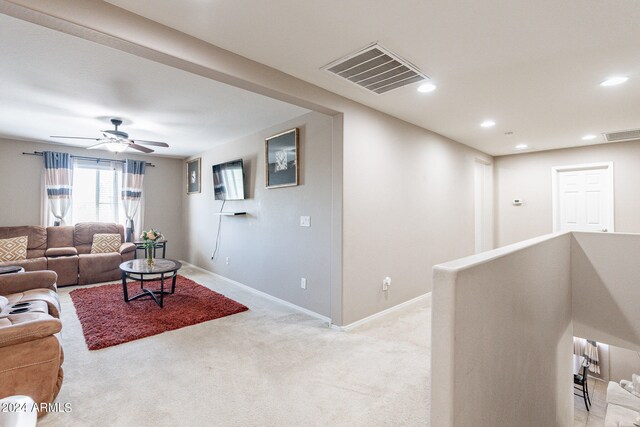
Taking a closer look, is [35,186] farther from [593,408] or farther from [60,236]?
[593,408]

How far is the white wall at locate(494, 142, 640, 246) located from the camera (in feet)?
15.7

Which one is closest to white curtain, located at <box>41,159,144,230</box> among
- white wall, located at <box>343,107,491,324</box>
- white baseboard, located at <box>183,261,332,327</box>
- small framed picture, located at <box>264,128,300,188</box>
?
white baseboard, located at <box>183,261,332,327</box>

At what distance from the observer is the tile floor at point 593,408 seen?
13.5 feet

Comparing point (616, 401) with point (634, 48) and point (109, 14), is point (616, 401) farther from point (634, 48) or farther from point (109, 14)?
point (109, 14)

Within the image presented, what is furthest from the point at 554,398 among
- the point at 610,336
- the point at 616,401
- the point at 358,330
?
the point at 616,401

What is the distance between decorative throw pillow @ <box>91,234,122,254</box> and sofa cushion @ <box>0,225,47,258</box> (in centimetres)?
69

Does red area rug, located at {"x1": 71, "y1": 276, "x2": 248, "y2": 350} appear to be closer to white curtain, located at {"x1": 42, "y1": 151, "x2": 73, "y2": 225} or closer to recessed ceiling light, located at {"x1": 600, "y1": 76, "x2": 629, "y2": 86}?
white curtain, located at {"x1": 42, "y1": 151, "x2": 73, "y2": 225}

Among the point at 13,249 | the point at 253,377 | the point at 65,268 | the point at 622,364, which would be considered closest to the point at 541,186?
the point at 622,364

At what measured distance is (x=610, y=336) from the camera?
3.37 m

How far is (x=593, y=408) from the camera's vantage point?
4746mm

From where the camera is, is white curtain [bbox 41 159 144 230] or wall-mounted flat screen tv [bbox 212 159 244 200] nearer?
wall-mounted flat screen tv [bbox 212 159 244 200]

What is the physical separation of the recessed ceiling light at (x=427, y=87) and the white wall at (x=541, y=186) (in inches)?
161

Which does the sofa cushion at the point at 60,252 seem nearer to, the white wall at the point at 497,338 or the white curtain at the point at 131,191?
the white curtain at the point at 131,191

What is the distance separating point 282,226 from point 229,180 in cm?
163
